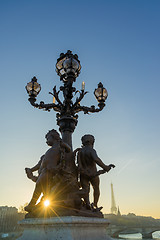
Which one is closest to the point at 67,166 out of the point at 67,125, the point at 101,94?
the point at 67,125

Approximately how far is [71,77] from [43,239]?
4.29 meters

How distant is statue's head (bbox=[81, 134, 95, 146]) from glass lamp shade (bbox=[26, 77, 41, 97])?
2.16 m

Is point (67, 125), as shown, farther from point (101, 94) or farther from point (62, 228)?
point (62, 228)

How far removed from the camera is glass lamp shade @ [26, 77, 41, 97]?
20.4 feet

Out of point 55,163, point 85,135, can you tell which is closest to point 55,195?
point 55,163

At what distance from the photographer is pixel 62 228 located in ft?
11.3

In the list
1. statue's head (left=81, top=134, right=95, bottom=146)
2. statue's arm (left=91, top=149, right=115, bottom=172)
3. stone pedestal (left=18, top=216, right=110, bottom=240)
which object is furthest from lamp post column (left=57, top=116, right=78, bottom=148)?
stone pedestal (left=18, top=216, right=110, bottom=240)

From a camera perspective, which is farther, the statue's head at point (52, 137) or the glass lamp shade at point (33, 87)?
the glass lamp shade at point (33, 87)

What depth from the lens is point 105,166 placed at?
185 inches

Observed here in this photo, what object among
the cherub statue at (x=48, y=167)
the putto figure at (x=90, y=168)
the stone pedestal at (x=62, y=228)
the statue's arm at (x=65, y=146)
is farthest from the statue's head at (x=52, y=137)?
the stone pedestal at (x=62, y=228)

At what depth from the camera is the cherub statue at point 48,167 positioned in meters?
4.15

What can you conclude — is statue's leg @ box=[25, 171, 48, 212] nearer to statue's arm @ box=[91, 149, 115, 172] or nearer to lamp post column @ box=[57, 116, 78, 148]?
statue's arm @ box=[91, 149, 115, 172]

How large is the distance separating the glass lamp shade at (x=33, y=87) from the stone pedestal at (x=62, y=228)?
11.9ft

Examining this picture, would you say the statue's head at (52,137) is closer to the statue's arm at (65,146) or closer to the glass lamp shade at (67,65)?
the statue's arm at (65,146)
